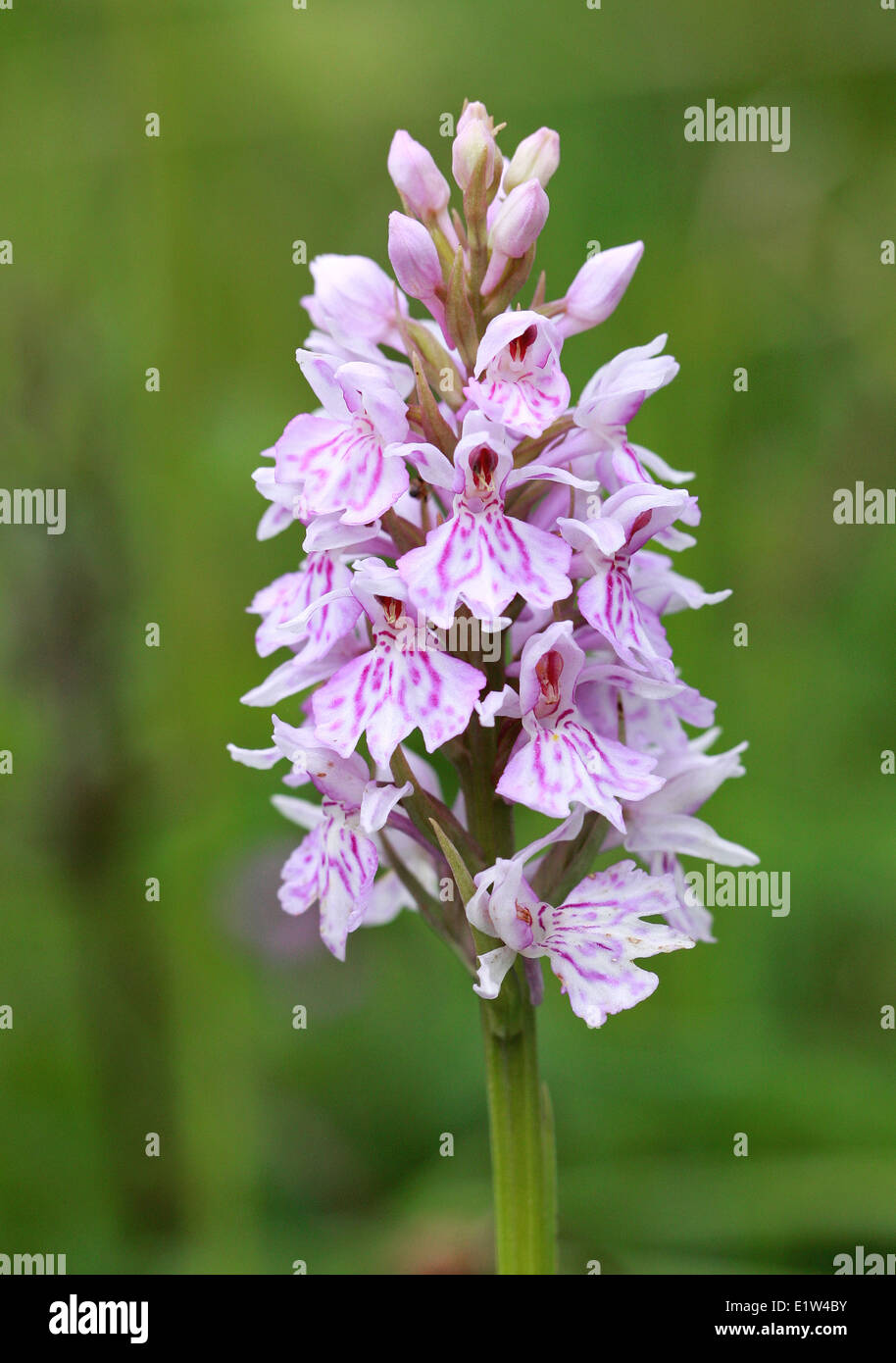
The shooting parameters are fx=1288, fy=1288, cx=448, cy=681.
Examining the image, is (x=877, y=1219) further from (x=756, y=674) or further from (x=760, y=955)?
(x=756, y=674)

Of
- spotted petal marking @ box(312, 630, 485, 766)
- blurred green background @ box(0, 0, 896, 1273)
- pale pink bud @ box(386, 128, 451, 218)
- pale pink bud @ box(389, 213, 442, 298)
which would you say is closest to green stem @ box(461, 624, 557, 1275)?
spotted petal marking @ box(312, 630, 485, 766)

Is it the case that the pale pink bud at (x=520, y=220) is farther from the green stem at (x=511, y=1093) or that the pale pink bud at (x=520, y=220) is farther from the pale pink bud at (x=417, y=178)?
the green stem at (x=511, y=1093)

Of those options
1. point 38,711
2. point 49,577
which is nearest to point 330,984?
point 38,711

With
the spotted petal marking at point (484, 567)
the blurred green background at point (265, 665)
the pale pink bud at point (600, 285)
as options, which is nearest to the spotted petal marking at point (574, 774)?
the spotted petal marking at point (484, 567)

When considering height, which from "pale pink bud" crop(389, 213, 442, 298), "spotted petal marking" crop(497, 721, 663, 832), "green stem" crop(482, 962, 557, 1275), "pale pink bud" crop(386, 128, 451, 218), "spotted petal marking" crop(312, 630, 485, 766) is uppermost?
"pale pink bud" crop(386, 128, 451, 218)

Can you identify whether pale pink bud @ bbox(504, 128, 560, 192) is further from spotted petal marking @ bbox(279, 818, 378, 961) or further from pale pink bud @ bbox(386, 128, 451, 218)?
spotted petal marking @ bbox(279, 818, 378, 961)

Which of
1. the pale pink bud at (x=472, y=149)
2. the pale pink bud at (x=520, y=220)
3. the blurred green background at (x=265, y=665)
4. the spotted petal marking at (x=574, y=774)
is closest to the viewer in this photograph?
the spotted petal marking at (x=574, y=774)
